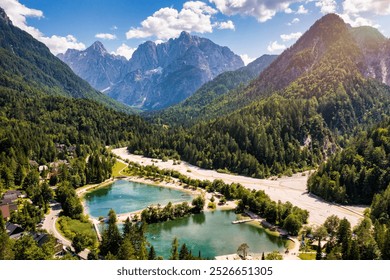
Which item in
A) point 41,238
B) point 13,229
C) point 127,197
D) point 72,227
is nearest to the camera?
point 41,238

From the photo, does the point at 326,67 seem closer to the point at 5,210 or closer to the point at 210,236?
the point at 210,236

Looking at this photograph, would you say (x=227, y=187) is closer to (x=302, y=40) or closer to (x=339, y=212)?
(x=339, y=212)

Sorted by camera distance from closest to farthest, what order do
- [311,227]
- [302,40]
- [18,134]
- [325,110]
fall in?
[311,227] → [18,134] → [325,110] → [302,40]

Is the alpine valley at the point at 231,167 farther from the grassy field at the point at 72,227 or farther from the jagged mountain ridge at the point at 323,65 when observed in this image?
the jagged mountain ridge at the point at 323,65

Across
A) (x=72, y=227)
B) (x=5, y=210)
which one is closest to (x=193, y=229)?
(x=72, y=227)

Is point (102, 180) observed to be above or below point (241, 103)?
below

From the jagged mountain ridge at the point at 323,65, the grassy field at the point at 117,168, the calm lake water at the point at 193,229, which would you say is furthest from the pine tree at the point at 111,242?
the jagged mountain ridge at the point at 323,65
